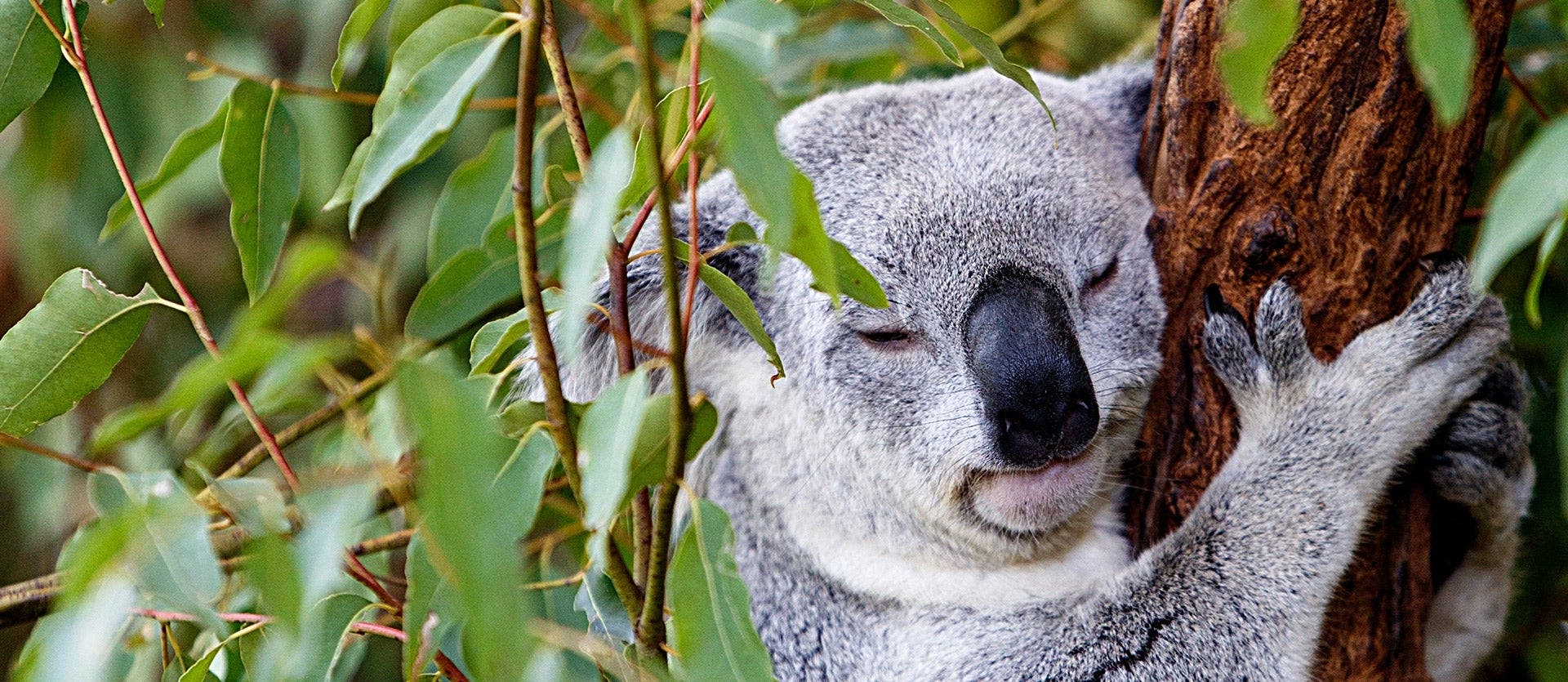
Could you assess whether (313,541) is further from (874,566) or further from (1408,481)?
(1408,481)

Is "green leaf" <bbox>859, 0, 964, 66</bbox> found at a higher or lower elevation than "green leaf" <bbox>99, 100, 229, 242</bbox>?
higher

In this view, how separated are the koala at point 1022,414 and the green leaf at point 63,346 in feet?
2.09

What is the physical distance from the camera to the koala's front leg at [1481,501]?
1.72m

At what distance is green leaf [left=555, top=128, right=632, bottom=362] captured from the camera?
0.82m

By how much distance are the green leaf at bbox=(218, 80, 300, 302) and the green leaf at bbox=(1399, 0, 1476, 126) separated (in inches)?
49.8

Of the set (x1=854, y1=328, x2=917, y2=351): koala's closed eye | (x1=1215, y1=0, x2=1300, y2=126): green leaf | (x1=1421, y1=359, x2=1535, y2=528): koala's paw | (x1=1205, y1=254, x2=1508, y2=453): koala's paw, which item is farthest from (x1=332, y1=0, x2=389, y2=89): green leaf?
(x1=1421, y1=359, x2=1535, y2=528): koala's paw

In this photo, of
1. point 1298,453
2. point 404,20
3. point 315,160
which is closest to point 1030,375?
point 1298,453

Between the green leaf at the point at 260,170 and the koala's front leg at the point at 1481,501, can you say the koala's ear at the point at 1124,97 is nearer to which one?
the koala's front leg at the point at 1481,501

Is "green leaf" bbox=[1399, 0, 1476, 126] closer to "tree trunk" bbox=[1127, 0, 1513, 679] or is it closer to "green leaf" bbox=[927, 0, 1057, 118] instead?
"green leaf" bbox=[927, 0, 1057, 118]

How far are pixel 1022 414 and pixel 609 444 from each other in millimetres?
696

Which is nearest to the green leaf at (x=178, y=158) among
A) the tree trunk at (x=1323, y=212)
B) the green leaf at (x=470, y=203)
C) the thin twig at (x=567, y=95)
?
the green leaf at (x=470, y=203)

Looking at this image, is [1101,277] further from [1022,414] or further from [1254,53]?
[1254,53]

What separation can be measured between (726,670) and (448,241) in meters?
0.96

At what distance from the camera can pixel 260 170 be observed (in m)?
1.62
